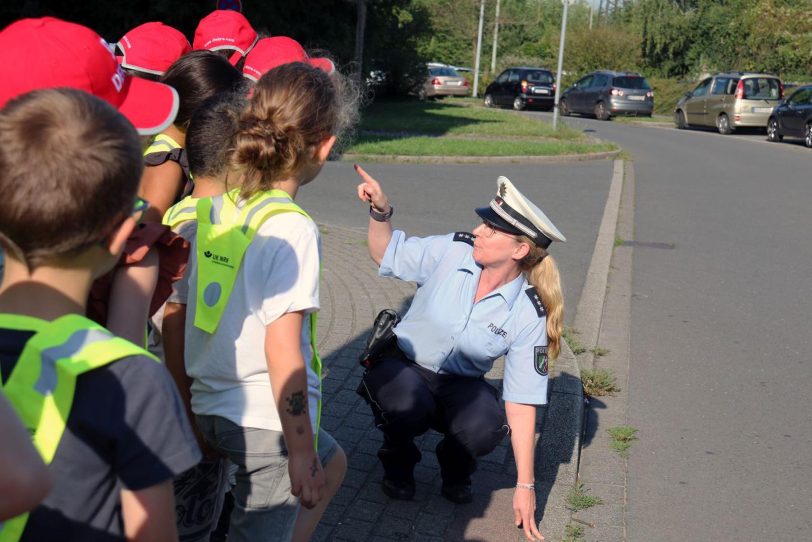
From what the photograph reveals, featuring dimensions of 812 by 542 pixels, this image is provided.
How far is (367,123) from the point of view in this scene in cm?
2480

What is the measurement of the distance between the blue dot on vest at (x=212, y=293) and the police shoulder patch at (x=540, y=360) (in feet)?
5.27

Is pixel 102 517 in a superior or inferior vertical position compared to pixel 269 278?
inferior

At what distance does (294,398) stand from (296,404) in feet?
0.05

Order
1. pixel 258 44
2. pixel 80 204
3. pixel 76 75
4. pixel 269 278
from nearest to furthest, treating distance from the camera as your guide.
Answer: pixel 80 204
pixel 76 75
pixel 269 278
pixel 258 44

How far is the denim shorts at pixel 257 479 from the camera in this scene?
7.95 ft

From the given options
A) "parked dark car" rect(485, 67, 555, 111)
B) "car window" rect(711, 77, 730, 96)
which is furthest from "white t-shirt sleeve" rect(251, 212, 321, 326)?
"parked dark car" rect(485, 67, 555, 111)

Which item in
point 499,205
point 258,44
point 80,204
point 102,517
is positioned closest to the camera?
point 80,204

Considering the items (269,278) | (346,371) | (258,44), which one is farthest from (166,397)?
(346,371)

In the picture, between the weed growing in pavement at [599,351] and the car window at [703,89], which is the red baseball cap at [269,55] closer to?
the weed growing in pavement at [599,351]

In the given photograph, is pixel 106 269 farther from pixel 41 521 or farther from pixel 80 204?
pixel 41 521

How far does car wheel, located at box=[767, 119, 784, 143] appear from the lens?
26172mm

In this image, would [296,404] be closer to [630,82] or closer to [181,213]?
[181,213]

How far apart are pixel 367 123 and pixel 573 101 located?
46.5ft

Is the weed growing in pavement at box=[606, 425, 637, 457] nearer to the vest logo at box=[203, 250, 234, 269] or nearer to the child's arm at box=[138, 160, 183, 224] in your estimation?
the child's arm at box=[138, 160, 183, 224]
